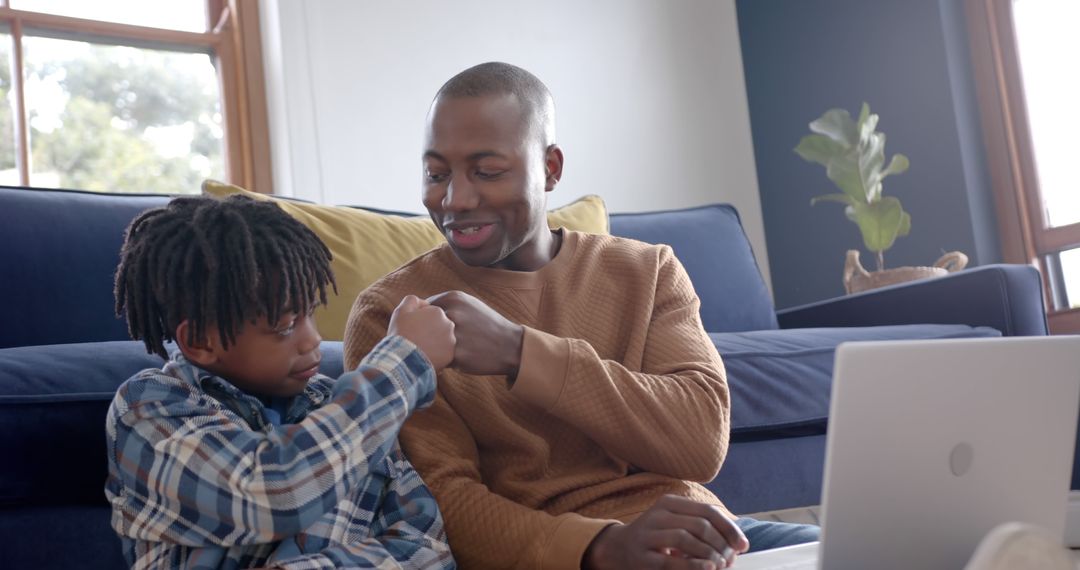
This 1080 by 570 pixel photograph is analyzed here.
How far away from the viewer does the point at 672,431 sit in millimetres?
1187

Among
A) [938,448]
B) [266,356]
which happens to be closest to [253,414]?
[266,356]

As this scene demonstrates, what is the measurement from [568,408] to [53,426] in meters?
0.61

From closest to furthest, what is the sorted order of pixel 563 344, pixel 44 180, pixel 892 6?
pixel 563 344 → pixel 44 180 → pixel 892 6

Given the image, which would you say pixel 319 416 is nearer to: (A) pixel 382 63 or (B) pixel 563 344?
(B) pixel 563 344

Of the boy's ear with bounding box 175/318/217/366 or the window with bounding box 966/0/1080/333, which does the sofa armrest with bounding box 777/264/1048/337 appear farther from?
the boy's ear with bounding box 175/318/217/366

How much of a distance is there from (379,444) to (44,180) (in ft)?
7.34

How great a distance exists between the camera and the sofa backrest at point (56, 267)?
5.56 feet

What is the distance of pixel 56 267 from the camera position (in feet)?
5.72

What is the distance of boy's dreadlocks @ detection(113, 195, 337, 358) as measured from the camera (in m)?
1.04

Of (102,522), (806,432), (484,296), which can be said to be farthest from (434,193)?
(806,432)

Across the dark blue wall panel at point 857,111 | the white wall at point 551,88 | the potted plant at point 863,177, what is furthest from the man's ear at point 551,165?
the dark blue wall panel at point 857,111

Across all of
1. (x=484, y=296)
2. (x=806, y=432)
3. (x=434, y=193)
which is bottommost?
(x=806, y=432)

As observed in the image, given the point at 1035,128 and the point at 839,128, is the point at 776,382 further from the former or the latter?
the point at 1035,128

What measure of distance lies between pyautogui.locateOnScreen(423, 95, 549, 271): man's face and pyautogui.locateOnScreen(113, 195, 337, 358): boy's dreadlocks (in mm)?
213
